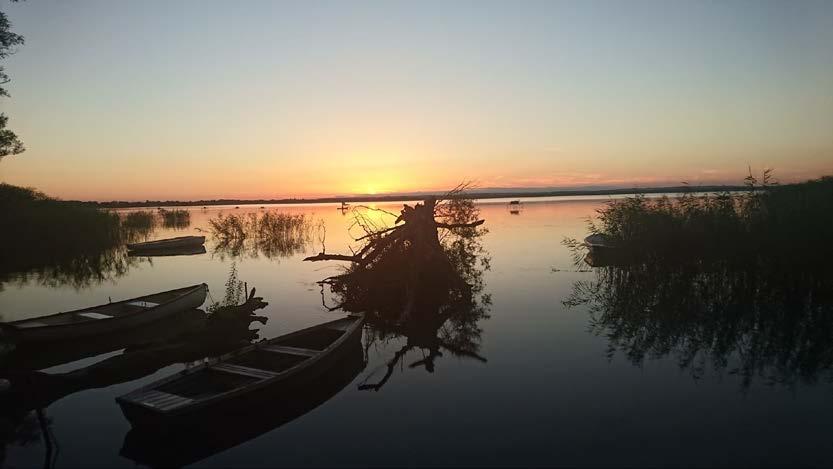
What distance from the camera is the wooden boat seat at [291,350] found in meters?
10.8

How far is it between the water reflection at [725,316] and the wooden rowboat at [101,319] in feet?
47.1

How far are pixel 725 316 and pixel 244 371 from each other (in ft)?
46.2

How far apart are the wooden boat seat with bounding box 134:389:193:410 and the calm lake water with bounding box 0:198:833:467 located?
83 cm

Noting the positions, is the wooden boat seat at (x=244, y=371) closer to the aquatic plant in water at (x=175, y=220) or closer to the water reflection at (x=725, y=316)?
the water reflection at (x=725, y=316)

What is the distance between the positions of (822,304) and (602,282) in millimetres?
7815

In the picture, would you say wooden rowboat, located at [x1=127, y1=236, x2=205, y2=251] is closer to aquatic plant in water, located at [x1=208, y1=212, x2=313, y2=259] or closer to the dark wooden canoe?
aquatic plant in water, located at [x1=208, y1=212, x2=313, y2=259]

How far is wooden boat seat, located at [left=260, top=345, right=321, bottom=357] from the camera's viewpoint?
35.4 feet

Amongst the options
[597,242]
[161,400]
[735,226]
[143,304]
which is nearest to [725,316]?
[735,226]

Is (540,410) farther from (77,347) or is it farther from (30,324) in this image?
(30,324)

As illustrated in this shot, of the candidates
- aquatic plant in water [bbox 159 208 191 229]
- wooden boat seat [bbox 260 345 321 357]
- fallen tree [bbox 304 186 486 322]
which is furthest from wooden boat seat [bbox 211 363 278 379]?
aquatic plant in water [bbox 159 208 191 229]

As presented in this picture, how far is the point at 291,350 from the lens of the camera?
11.0 metres

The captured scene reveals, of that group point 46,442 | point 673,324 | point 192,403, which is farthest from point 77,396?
point 673,324

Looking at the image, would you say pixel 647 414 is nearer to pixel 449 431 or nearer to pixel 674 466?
pixel 674 466

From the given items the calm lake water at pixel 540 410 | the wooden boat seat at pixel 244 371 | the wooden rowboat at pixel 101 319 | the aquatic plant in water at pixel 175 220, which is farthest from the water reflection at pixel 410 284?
the aquatic plant in water at pixel 175 220
